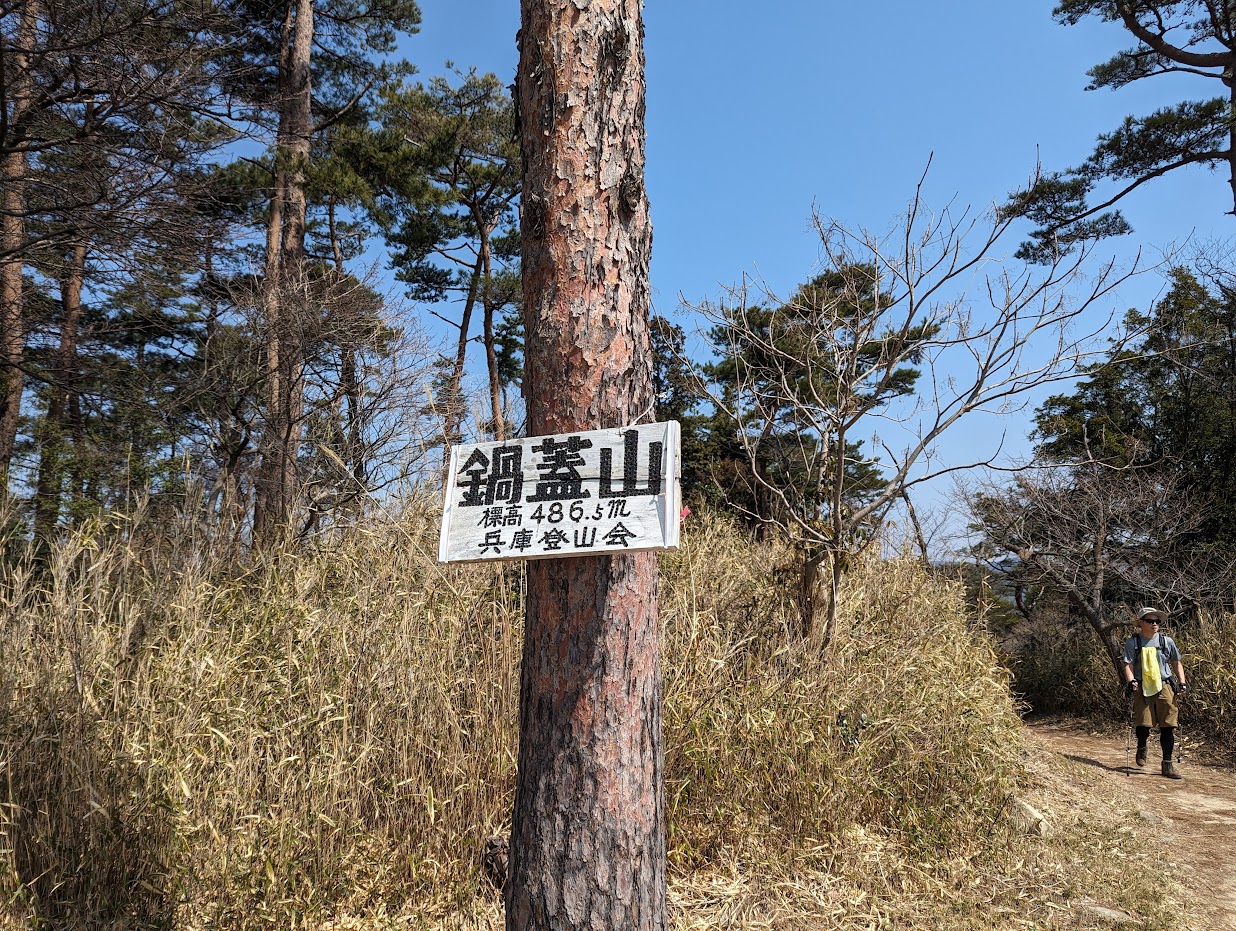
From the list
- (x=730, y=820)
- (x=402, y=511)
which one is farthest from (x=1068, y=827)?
(x=402, y=511)

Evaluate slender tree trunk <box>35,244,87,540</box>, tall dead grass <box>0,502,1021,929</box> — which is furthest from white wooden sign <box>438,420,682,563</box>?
slender tree trunk <box>35,244,87,540</box>

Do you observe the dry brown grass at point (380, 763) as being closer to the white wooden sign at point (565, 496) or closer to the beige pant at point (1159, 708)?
the white wooden sign at point (565, 496)

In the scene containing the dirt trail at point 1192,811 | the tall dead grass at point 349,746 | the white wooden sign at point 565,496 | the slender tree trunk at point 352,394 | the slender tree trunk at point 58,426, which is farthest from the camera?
the slender tree trunk at point 58,426

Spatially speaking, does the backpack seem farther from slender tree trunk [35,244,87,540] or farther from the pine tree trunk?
slender tree trunk [35,244,87,540]

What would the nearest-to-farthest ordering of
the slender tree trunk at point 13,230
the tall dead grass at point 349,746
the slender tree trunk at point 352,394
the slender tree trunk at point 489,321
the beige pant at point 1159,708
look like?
1. the tall dead grass at point 349,746
2. the slender tree trunk at point 13,230
3. the beige pant at point 1159,708
4. the slender tree trunk at point 352,394
5. the slender tree trunk at point 489,321

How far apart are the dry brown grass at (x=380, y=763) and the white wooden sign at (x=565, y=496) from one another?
3.37ft

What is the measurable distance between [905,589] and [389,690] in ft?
12.3

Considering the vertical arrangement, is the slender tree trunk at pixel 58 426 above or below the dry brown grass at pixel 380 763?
above

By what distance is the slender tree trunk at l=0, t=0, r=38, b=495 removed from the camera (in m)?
5.18

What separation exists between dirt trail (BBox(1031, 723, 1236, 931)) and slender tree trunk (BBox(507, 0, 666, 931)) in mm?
2790

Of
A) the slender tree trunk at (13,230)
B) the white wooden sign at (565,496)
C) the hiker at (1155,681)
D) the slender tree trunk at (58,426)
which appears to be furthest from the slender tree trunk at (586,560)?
the slender tree trunk at (58,426)

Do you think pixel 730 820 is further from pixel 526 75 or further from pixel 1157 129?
pixel 1157 129

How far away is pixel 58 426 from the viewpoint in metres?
9.20

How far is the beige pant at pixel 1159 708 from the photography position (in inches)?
235
